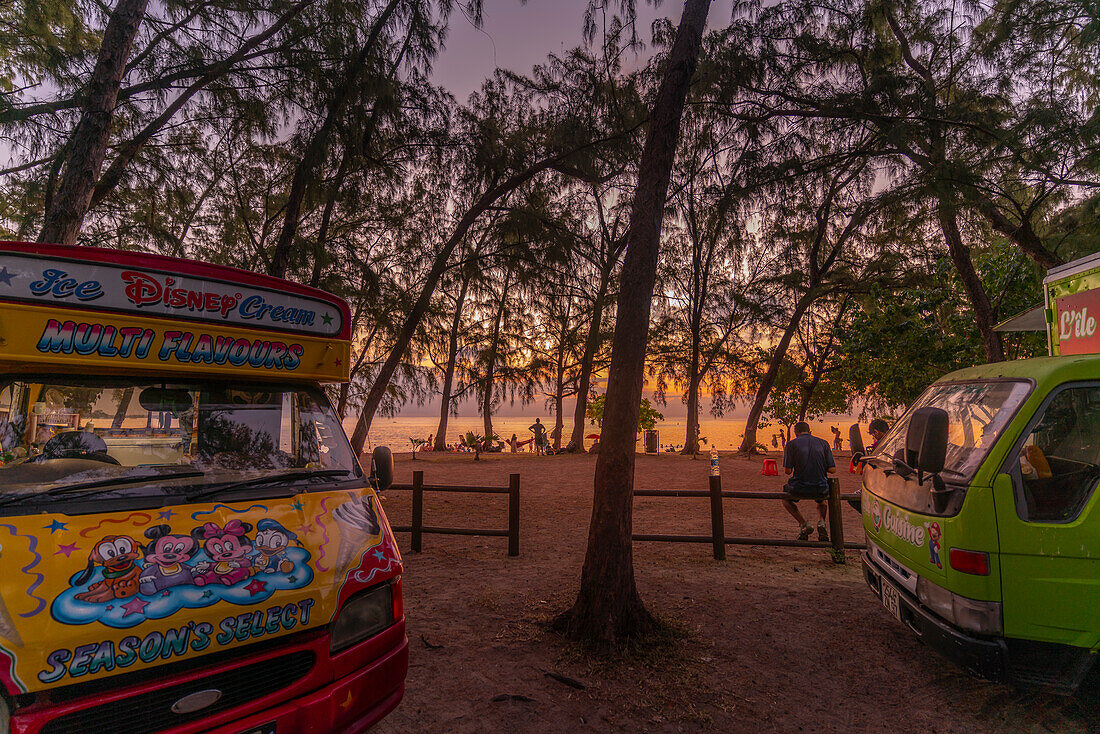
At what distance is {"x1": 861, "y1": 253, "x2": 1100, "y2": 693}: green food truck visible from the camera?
2.88 m

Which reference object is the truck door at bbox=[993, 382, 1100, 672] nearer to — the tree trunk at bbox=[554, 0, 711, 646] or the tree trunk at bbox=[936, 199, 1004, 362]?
the tree trunk at bbox=[554, 0, 711, 646]

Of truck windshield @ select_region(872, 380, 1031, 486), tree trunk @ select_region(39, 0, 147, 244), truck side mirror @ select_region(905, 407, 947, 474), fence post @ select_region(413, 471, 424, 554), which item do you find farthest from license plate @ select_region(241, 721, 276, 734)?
tree trunk @ select_region(39, 0, 147, 244)

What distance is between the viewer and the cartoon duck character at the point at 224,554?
2.24 meters

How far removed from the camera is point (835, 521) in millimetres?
6918

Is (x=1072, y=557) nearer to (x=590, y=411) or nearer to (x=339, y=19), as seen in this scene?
(x=339, y=19)

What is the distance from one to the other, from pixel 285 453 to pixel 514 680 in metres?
2.31

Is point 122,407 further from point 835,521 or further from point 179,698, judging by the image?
point 835,521

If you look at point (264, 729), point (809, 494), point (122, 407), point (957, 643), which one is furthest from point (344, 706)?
point (809, 494)

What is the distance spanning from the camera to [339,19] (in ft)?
30.1

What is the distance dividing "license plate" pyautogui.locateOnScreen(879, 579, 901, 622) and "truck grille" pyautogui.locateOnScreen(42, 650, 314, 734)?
12.8 feet

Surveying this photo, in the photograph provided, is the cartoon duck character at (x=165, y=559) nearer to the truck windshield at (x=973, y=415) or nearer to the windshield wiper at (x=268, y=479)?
the windshield wiper at (x=268, y=479)

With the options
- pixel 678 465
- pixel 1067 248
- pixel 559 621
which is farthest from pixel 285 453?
pixel 678 465

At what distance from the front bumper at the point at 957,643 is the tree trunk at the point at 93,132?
995 centimetres

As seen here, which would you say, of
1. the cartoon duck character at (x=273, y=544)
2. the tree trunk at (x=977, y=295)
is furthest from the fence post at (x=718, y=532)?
the tree trunk at (x=977, y=295)
